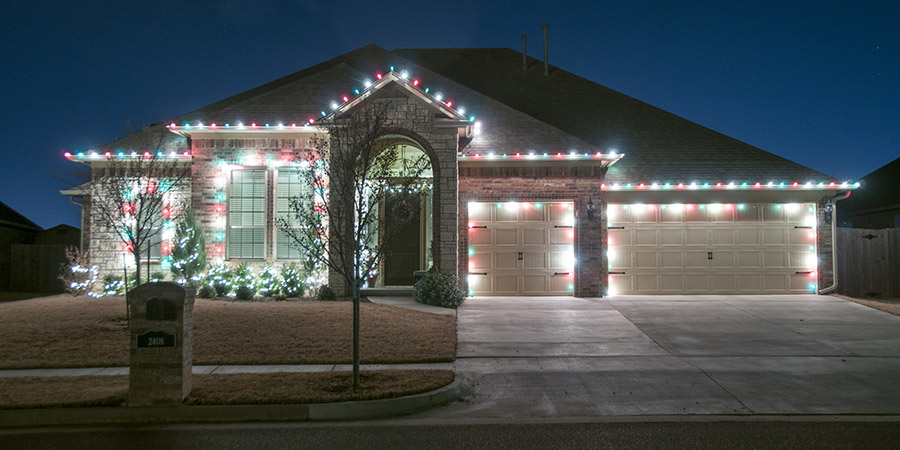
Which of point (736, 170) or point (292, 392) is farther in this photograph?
point (736, 170)

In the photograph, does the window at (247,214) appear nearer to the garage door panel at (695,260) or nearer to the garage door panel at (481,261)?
the garage door panel at (481,261)

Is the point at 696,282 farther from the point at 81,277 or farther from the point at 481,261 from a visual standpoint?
the point at 81,277

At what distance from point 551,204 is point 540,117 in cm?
422

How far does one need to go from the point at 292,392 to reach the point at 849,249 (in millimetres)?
15444

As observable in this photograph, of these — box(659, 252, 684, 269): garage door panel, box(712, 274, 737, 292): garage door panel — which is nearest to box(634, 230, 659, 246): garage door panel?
box(659, 252, 684, 269): garage door panel

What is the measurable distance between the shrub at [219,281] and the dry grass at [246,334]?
44.0 inches

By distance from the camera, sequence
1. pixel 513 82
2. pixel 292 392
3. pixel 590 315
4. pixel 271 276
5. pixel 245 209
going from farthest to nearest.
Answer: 1. pixel 513 82
2. pixel 245 209
3. pixel 271 276
4. pixel 590 315
5. pixel 292 392

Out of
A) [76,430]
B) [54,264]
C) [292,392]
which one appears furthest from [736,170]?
[54,264]

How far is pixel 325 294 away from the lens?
41.2 feet

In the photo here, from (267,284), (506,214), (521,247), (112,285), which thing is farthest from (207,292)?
(521,247)

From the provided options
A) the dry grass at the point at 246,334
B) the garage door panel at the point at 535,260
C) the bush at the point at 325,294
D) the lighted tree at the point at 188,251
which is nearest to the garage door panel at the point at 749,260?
the garage door panel at the point at 535,260

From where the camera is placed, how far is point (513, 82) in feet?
64.5

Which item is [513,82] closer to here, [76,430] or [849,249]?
[849,249]

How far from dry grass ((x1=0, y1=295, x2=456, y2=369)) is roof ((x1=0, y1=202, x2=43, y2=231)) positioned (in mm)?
14760
